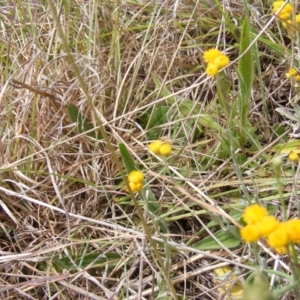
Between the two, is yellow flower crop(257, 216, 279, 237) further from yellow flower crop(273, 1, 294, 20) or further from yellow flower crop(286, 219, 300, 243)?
yellow flower crop(273, 1, 294, 20)

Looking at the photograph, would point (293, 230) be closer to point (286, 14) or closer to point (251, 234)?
point (251, 234)

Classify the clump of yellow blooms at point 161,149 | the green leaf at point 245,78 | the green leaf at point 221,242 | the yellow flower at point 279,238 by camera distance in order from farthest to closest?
1. the green leaf at point 245,78
2. the green leaf at point 221,242
3. the clump of yellow blooms at point 161,149
4. the yellow flower at point 279,238

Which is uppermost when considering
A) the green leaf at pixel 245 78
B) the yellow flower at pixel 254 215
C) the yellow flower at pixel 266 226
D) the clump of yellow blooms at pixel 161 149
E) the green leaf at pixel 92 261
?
the yellow flower at pixel 266 226

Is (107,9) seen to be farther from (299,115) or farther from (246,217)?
(246,217)

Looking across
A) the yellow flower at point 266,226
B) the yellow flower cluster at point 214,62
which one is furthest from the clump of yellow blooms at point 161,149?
the yellow flower at point 266,226

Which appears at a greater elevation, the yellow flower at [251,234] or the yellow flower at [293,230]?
the yellow flower at [293,230]

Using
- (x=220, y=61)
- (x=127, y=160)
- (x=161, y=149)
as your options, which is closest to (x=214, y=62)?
(x=220, y=61)

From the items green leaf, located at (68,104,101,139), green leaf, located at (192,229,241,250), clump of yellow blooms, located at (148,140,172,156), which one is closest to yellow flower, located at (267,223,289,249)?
clump of yellow blooms, located at (148,140,172,156)

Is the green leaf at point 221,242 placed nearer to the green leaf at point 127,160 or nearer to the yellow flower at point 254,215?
the green leaf at point 127,160
